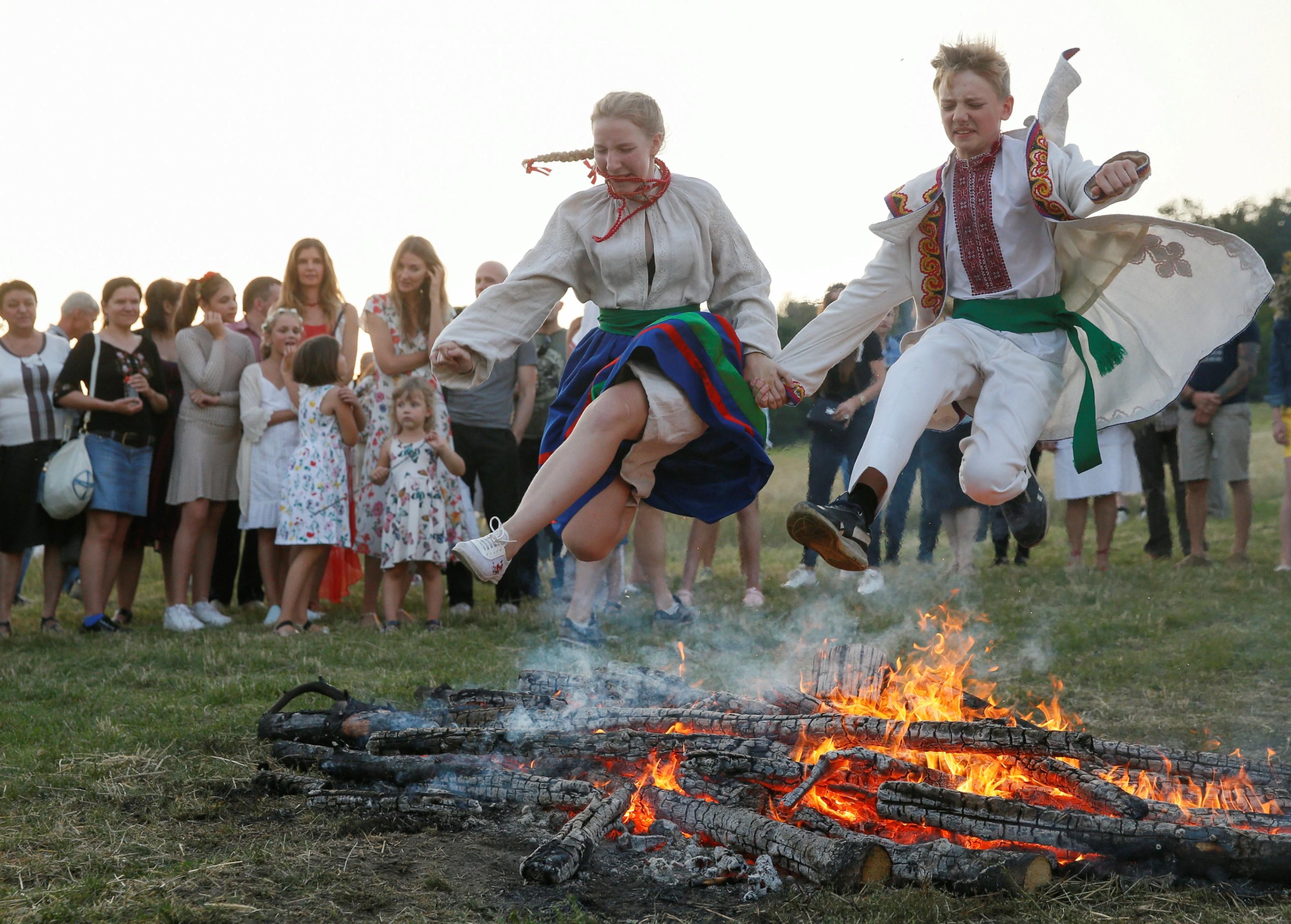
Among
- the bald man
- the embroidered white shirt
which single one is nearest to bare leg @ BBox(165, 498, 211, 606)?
the bald man

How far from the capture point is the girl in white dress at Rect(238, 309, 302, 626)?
765 cm

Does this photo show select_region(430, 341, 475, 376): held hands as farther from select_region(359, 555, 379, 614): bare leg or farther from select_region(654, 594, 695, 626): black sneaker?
select_region(359, 555, 379, 614): bare leg

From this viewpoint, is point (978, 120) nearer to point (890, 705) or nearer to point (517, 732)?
point (890, 705)

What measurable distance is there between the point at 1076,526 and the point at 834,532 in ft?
20.7

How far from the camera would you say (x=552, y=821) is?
3635mm

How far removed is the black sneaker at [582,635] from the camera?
6445 millimetres

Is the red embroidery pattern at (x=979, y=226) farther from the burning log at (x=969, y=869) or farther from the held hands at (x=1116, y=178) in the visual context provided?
the burning log at (x=969, y=869)

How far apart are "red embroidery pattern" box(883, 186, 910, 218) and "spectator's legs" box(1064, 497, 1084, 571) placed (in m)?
5.48

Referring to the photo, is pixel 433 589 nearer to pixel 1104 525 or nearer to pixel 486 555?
pixel 486 555

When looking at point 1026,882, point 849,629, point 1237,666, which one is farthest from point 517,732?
point 1237,666

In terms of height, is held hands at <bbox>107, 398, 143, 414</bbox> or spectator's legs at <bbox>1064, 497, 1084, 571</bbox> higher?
held hands at <bbox>107, 398, 143, 414</bbox>

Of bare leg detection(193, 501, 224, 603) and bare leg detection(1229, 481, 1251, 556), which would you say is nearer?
bare leg detection(193, 501, 224, 603)

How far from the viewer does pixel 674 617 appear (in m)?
7.44

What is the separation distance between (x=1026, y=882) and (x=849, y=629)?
3979 mm
